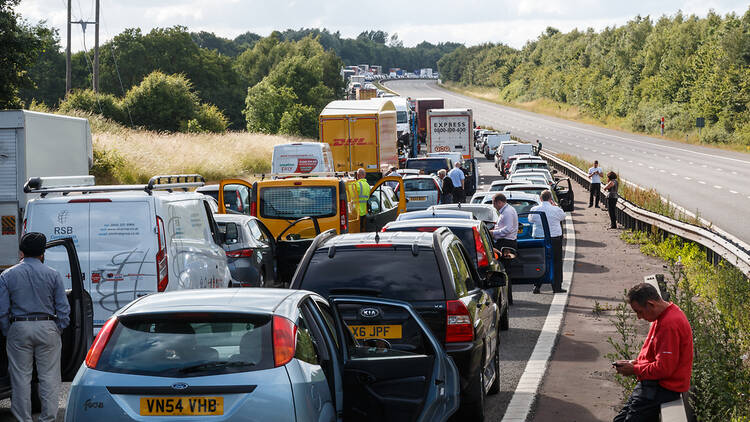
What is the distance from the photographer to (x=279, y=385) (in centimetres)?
527

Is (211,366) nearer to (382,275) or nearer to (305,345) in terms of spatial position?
(305,345)

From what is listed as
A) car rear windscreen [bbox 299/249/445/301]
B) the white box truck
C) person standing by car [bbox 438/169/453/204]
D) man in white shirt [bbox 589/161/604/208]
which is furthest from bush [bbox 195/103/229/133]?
car rear windscreen [bbox 299/249/445/301]

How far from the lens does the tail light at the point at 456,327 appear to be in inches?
319

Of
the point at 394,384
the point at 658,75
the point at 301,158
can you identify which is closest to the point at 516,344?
the point at 394,384

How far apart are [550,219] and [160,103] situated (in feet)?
155

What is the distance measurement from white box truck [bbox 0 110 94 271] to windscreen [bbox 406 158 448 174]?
20.5 m

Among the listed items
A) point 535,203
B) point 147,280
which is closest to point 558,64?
point 535,203

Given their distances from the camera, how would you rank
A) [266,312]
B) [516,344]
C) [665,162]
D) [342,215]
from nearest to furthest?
[266,312]
[516,344]
[342,215]
[665,162]

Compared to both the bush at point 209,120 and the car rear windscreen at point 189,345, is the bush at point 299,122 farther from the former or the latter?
the car rear windscreen at point 189,345

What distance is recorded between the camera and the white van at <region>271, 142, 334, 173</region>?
99.0ft

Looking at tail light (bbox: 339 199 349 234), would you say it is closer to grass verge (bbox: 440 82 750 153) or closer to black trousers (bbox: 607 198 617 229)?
black trousers (bbox: 607 198 617 229)

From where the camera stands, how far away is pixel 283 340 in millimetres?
5445

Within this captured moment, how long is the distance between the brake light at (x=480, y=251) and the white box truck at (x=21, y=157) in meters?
6.97

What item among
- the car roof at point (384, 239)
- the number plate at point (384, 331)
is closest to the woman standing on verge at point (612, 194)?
the car roof at point (384, 239)
